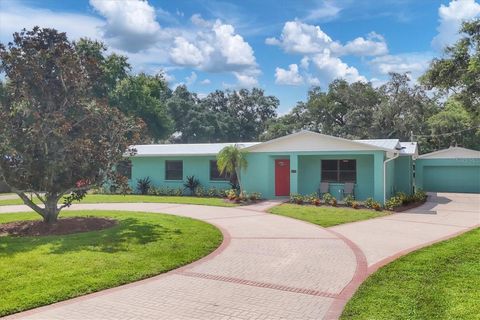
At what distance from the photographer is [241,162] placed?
66.9 ft

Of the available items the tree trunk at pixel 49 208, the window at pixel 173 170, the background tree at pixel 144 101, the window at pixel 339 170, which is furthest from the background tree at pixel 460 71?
the background tree at pixel 144 101

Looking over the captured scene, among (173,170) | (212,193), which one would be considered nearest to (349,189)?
(212,193)

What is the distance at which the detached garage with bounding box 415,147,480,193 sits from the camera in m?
27.5

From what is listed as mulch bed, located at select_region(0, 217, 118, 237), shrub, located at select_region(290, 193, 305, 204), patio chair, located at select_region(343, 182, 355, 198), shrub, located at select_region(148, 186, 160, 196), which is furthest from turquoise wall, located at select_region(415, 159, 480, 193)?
mulch bed, located at select_region(0, 217, 118, 237)

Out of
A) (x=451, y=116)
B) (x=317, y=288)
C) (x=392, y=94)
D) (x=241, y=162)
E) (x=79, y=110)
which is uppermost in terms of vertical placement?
(x=392, y=94)

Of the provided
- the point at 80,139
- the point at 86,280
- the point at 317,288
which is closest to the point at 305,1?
the point at 80,139

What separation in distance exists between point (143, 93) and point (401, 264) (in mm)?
33603

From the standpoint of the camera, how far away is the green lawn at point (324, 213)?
536 inches

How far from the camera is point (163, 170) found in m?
24.6

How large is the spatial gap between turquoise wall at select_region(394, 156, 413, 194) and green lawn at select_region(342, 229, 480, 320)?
15160 millimetres

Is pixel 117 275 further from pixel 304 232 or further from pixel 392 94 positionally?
pixel 392 94

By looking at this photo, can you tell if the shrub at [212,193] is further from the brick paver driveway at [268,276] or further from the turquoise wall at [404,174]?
the turquoise wall at [404,174]

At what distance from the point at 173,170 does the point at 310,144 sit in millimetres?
9029

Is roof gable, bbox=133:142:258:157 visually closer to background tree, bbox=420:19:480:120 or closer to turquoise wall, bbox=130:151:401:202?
turquoise wall, bbox=130:151:401:202
